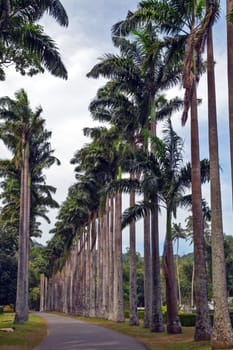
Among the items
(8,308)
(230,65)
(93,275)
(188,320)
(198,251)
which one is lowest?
(8,308)

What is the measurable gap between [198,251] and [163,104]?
571 inches

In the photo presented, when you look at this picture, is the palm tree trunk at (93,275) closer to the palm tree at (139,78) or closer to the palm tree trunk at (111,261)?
the palm tree trunk at (111,261)

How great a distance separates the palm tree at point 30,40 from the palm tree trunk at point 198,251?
6.34 metres

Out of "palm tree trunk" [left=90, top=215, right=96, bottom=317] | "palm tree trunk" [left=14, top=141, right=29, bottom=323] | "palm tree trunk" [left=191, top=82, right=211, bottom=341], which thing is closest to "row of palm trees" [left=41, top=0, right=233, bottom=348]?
"palm tree trunk" [left=191, top=82, right=211, bottom=341]

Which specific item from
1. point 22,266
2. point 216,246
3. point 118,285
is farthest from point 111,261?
point 216,246

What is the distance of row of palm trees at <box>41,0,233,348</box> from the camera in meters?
17.5

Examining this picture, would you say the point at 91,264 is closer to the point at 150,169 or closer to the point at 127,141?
the point at 127,141

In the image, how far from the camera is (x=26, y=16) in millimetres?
22281

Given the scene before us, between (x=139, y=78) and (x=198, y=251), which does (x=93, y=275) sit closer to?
(x=139, y=78)

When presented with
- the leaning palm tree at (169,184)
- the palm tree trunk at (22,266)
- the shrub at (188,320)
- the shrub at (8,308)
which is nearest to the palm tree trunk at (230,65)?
the leaning palm tree at (169,184)

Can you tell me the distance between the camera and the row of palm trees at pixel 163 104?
1750 centimetres

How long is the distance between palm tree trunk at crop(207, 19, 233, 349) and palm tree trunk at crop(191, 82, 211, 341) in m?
3.24

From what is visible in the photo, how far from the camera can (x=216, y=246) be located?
16.6 metres

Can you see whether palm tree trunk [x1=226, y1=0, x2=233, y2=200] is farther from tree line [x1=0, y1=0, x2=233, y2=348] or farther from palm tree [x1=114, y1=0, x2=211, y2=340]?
palm tree [x1=114, y1=0, x2=211, y2=340]
